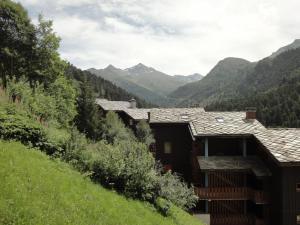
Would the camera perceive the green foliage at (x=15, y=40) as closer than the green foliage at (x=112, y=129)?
Yes

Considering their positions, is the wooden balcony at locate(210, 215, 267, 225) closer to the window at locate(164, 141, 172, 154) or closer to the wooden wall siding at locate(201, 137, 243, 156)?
the wooden wall siding at locate(201, 137, 243, 156)

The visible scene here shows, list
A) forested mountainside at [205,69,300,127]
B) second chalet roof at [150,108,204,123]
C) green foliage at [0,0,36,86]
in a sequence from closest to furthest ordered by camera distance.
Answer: second chalet roof at [150,108,204,123] → green foliage at [0,0,36,86] → forested mountainside at [205,69,300,127]

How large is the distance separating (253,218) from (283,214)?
421 cm

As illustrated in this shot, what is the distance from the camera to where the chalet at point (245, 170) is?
27.9 metres

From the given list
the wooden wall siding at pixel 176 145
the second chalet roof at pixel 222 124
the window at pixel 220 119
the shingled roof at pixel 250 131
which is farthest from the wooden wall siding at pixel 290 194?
the wooden wall siding at pixel 176 145

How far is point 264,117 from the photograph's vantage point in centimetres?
12150

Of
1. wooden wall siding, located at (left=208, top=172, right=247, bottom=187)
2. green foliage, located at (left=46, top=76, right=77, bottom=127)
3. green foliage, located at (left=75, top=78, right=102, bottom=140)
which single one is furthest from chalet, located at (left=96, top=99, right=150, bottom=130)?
wooden wall siding, located at (left=208, top=172, right=247, bottom=187)

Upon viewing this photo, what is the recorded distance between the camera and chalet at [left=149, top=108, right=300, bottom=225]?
91.6 ft

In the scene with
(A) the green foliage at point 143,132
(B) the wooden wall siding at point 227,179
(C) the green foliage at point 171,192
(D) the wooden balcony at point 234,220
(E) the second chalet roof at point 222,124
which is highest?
(E) the second chalet roof at point 222,124

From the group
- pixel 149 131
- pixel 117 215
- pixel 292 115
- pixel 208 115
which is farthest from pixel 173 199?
pixel 292 115

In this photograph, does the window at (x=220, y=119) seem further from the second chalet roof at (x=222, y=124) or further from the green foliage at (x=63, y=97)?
the green foliage at (x=63, y=97)

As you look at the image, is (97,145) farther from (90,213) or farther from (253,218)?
(253,218)

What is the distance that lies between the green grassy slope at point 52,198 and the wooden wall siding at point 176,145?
2531cm

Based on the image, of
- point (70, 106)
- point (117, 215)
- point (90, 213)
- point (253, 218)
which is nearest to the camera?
point (90, 213)
